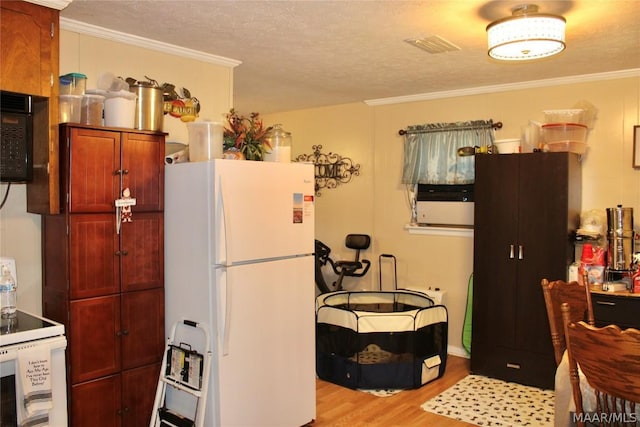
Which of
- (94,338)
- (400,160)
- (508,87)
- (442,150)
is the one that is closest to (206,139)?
(94,338)

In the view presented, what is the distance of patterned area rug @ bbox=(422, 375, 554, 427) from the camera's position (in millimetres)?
3535

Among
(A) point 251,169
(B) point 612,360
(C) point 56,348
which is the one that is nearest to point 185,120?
(A) point 251,169

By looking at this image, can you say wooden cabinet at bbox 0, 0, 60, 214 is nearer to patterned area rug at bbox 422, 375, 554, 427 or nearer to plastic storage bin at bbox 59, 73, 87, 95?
plastic storage bin at bbox 59, 73, 87, 95

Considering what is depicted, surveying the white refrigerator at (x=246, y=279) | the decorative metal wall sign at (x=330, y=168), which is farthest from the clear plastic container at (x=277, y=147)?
the decorative metal wall sign at (x=330, y=168)

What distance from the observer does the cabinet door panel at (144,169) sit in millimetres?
2912

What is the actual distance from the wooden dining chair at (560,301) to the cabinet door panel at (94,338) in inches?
88.9

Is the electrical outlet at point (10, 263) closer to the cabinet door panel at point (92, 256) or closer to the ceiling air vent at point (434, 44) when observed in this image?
the cabinet door panel at point (92, 256)

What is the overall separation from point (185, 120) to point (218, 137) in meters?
0.59

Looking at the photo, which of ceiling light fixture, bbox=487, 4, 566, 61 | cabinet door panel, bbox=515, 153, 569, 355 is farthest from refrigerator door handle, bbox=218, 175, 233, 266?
cabinet door panel, bbox=515, 153, 569, 355

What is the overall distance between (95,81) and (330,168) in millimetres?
3154

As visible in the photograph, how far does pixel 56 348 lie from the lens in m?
2.42

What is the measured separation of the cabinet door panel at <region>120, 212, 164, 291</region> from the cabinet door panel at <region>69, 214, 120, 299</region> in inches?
2.4

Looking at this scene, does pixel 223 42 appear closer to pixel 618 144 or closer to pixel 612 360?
pixel 612 360

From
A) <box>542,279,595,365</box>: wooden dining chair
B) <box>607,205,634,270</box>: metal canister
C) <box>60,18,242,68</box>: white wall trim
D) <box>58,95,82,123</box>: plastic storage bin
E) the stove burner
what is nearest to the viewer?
the stove burner
